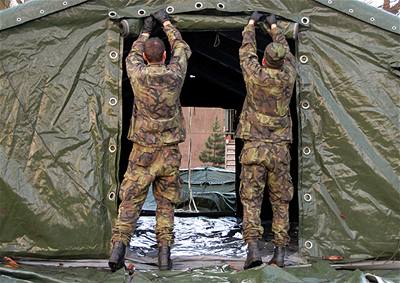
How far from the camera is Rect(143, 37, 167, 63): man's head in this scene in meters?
4.31

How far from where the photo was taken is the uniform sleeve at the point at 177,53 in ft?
14.4

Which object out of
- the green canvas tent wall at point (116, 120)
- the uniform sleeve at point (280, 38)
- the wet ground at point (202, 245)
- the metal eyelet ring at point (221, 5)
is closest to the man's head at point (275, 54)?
the uniform sleeve at point (280, 38)

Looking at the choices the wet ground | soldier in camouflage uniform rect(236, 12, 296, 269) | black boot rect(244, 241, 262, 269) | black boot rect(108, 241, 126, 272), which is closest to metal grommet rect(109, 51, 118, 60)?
soldier in camouflage uniform rect(236, 12, 296, 269)

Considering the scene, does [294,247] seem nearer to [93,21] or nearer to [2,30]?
[93,21]

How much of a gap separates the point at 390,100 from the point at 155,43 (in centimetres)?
200

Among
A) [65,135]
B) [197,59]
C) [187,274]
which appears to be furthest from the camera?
[197,59]

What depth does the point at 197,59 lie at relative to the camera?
22.5ft

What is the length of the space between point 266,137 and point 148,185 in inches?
39.4

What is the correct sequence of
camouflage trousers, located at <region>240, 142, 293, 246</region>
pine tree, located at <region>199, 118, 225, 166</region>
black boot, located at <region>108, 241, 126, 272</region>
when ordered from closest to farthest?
Answer: 1. black boot, located at <region>108, 241, 126, 272</region>
2. camouflage trousers, located at <region>240, 142, 293, 246</region>
3. pine tree, located at <region>199, 118, 225, 166</region>

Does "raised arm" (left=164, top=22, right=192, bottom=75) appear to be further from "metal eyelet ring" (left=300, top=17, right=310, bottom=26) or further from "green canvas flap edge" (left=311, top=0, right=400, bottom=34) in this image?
"green canvas flap edge" (left=311, top=0, right=400, bottom=34)

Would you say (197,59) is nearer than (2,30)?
No

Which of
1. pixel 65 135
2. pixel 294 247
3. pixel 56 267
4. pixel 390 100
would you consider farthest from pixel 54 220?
pixel 390 100

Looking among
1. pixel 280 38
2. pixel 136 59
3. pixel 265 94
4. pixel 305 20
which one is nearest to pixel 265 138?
pixel 265 94

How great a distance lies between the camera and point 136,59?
174 inches
